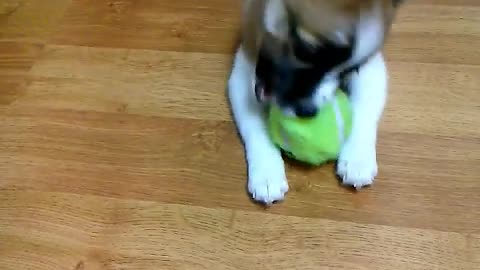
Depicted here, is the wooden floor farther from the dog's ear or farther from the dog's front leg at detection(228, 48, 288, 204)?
the dog's ear

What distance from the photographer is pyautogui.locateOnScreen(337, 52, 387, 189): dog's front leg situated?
1.33 metres

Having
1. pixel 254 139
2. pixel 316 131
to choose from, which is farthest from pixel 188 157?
pixel 316 131

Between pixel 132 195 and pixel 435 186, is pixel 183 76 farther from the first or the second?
pixel 435 186

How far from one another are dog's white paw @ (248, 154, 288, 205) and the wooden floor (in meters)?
0.03

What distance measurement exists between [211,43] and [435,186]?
59cm

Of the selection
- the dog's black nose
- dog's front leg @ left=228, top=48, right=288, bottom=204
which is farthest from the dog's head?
dog's front leg @ left=228, top=48, right=288, bottom=204

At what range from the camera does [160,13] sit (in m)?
1.72

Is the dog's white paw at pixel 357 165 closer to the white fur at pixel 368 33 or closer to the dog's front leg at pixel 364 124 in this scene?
the dog's front leg at pixel 364 124

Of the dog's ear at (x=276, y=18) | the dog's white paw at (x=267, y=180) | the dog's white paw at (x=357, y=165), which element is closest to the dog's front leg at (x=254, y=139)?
the dog's white paw at (x=267, y=180)

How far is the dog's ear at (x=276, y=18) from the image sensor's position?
112 cm

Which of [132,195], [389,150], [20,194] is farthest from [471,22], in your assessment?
[20,194]

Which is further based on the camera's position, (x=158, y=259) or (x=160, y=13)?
(x=160, y=13)

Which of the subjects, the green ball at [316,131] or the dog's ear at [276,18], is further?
the green ball at [316,131]

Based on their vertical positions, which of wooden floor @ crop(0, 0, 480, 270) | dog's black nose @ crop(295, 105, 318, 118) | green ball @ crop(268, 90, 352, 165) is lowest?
wooden floor @ crop(0, 0, 480, 270)
